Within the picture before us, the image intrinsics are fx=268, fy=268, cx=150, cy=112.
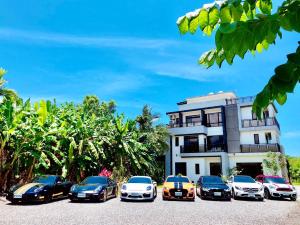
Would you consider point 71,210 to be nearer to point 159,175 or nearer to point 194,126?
point 159,175

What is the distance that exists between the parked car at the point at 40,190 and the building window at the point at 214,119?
27718 millimetres

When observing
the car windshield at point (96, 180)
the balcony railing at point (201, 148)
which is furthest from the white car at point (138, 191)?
the balcony railing at point (201, 148)

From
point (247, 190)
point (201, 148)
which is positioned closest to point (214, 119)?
point (201, 148)

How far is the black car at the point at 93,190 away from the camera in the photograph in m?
14.9

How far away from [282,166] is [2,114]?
30.2m

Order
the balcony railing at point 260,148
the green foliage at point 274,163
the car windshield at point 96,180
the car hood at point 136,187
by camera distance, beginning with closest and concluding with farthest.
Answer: the car hood at point 136,187
the car windshield at point 96,180
the green foliage at point 274,163
the balcony railing at point 260,148

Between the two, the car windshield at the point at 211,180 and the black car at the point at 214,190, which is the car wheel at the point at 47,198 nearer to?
the black car at the point at 214,190

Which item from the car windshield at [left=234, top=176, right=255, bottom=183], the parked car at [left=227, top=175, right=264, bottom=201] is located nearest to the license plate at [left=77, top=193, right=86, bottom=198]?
the parked car at [left=227, top=175, right=264, bottom=201]

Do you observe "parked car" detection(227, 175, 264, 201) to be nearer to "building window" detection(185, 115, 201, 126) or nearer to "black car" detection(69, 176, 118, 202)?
"black car" detection(69, 176, 118, 202)

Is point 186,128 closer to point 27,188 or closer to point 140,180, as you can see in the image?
point 140,180

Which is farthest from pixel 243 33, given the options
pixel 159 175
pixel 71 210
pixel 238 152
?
pixel 238 152

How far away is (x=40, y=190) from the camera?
46.7 feet

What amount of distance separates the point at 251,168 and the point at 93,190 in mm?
28873

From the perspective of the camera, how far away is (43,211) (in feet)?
38.9
